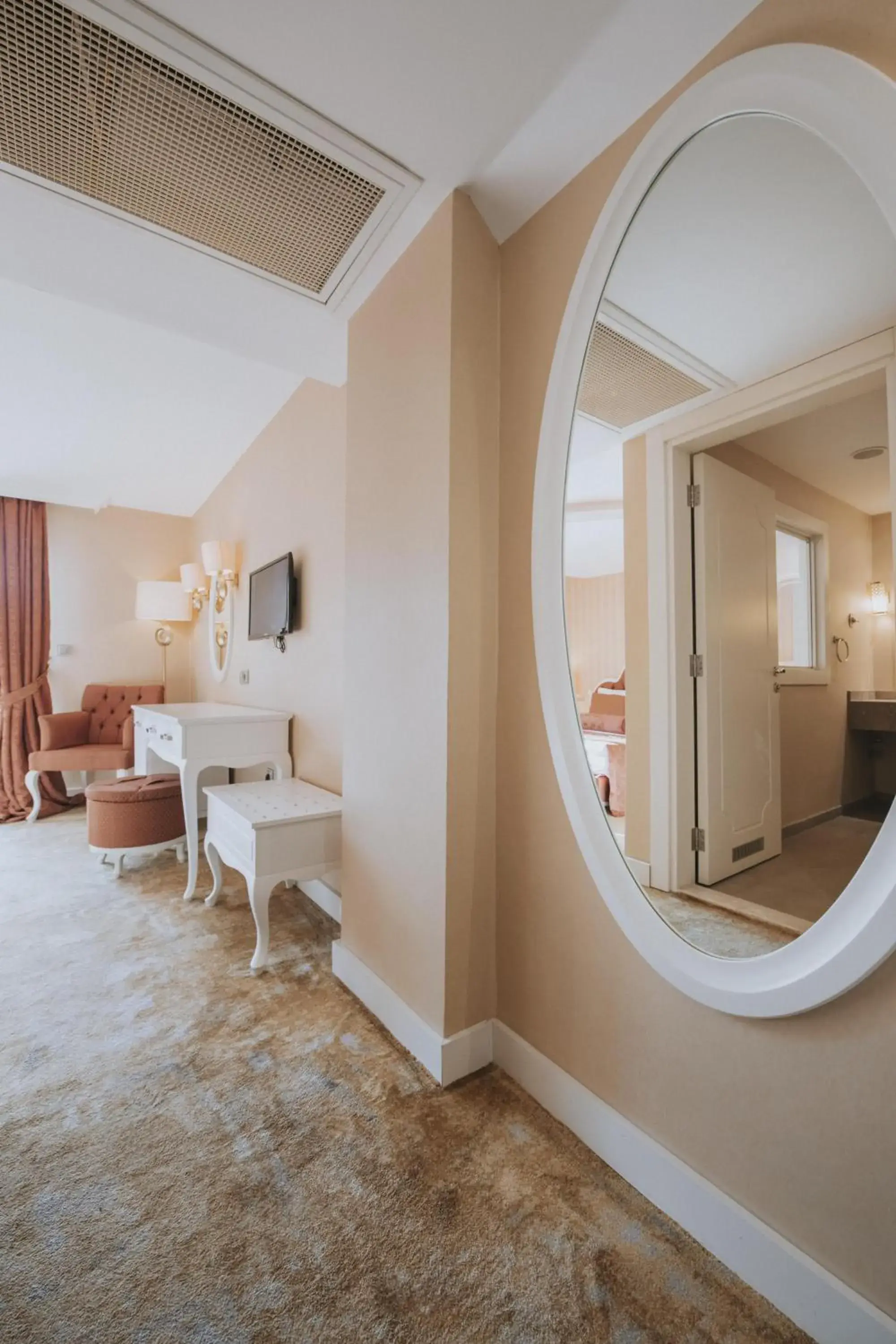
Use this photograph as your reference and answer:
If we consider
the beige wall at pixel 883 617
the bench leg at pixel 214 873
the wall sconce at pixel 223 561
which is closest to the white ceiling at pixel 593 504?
the beige wall at pixel 883 617

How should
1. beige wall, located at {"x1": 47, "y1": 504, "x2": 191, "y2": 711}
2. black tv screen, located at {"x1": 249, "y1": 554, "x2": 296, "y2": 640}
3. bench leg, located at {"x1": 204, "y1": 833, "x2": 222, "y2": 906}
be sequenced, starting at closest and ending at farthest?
bench leg, located at {"x1": 204, "y1": 833, "x2": 222, "y2": 906}, black tv screen, located at {"x1": 249, "y1": 554, "x2": 296, "y2": 640}, beige wall, located at {"x1": 47, "y1": 504, "x2": 191, "y2": 711}

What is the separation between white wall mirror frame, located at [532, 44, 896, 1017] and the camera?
824 millimetres

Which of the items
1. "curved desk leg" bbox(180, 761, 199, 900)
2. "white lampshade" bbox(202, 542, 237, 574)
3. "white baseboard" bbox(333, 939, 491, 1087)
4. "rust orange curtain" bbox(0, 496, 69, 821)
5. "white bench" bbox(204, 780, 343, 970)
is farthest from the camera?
"rust orange curtain" bbox(0, 496, 69, 821)

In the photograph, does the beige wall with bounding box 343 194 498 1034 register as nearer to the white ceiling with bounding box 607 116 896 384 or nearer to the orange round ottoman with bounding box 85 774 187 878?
the white ceiling with bounding box 607 116 896 384

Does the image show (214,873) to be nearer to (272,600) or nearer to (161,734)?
(161,734)

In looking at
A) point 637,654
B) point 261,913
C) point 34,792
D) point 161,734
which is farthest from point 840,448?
point 34,792

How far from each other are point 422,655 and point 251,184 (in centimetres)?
133

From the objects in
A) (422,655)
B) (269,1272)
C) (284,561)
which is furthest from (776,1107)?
(284,561)

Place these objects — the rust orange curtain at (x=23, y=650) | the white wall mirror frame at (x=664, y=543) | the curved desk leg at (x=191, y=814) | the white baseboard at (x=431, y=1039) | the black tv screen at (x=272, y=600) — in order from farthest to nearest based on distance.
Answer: the rust orange curtain at (x=23, y=650)
the black tv screen at (x=272, y=600)
the curved desk leg at (x=191, y=814)
the white baseboard at (x=431, y=1039)
the white wall mirror frame at (x=664, y=543)

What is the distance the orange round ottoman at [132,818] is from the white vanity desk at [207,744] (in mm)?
167

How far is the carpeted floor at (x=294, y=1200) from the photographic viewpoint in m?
0.92

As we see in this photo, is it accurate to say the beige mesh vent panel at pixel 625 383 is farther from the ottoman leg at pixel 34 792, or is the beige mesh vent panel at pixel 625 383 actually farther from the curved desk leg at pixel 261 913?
the ottoman leg at pixel 34 792

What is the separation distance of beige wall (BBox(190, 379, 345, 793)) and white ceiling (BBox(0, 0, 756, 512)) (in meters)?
0.46

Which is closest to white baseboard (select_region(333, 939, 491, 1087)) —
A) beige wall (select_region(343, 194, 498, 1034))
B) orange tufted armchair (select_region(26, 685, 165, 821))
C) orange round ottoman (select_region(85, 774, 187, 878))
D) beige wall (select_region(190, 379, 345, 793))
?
beige wall (select_region(343, 194, 498, 1034))
